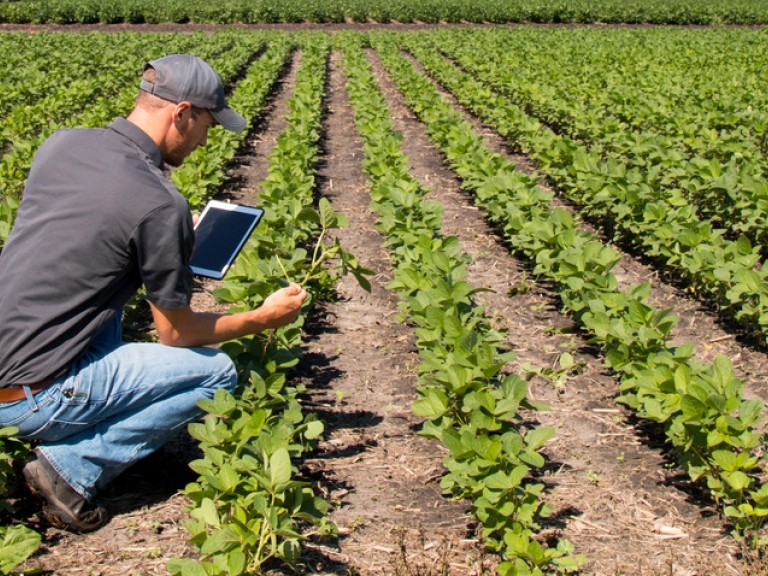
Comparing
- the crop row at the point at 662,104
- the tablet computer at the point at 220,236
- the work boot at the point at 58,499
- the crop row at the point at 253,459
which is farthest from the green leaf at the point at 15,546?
the crop row at the point at 662,104

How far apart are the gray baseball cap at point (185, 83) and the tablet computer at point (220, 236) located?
465 mm

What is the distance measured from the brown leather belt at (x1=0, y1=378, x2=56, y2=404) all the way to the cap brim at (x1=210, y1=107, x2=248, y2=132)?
3.65 feet

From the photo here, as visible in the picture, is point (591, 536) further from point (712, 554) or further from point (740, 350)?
point (740, 350)

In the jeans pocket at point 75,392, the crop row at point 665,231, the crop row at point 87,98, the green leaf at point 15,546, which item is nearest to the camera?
the green leaf at point 15,546

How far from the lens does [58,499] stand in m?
3.06

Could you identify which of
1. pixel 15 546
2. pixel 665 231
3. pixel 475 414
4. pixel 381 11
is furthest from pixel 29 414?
pixel 381 11

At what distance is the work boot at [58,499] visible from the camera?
3061 mm

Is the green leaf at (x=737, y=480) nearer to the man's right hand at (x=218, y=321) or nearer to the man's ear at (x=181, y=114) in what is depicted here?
the man's right hand at (x=218, y=321)

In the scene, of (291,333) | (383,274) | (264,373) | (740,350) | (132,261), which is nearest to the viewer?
(132,261)

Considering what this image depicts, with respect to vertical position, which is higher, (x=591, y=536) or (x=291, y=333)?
(x=291, y=333)

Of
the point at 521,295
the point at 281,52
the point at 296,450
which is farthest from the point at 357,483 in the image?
the point at 281,52

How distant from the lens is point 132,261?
9.76ft

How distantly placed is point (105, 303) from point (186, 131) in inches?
27.3

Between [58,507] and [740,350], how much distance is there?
3850mm
